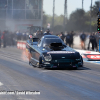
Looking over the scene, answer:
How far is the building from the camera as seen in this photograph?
263ft

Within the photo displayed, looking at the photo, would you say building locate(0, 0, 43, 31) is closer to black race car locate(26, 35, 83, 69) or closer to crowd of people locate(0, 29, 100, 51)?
crowd of people locate(0, 29, 100, 51)

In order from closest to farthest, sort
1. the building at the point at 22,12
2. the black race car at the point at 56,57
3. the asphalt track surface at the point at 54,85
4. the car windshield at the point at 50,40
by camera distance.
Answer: the asphalt track surface at the point at 54,85 < the black race car at the point at 56,57 < the car windshield at the point at 50,40 < the building at the point at 22,12

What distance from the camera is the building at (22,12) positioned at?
80312mm

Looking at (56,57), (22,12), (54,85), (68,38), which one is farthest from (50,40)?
(22,12)

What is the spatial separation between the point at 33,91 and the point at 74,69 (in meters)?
5.45

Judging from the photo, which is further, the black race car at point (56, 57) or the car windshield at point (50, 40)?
the car windshield at point (50, 40)

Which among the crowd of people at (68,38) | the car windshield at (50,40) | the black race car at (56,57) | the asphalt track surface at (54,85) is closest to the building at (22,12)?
the crowd of people at (68,38)

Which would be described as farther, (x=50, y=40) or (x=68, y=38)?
(x=68, y=38)

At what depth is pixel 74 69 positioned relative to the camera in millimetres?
13398

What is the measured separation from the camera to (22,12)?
81.8 metres

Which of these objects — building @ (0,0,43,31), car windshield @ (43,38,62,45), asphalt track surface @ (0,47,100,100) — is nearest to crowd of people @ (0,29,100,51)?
car windshield @ (43,38,62,45)

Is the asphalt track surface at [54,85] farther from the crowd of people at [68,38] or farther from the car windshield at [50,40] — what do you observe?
the crowd of people at [68,38]

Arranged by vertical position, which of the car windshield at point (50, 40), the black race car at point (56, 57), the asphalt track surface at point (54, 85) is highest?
the car windshield at point (50, 40)

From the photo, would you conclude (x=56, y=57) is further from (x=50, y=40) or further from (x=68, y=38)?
(x=68, y=38)
